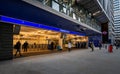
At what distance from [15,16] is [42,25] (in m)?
4.65

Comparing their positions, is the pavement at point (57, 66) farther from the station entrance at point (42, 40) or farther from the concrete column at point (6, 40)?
the station entrance at point (42, 40)

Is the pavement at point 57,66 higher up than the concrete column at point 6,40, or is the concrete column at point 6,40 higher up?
the concrete column at point 6,40

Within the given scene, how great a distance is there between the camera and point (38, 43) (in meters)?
24.8

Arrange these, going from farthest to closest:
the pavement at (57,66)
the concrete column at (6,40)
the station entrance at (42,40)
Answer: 1. the station entrance at (42,40)
2. the concrete column at (6,40)
3. the pavement at (57,66)

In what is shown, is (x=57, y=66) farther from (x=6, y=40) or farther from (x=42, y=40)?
(x=42, y=40)

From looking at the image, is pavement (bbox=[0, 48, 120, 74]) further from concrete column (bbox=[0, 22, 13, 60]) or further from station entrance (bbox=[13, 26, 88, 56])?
station entrance (bbox=[13, 26, 88, 56])

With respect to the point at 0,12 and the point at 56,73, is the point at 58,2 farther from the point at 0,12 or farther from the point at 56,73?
the point at 56,73

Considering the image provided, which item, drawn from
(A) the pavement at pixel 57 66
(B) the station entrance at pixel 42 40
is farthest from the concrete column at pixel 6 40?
(B) the station entrance at pixel 42 40

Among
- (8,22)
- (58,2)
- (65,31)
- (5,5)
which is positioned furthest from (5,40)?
(65,31)

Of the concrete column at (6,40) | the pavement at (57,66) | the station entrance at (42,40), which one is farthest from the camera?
the station entrance at (42,40)

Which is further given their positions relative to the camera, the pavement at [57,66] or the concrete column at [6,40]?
the concrete column at [6,40]

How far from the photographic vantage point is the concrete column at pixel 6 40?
1382cm

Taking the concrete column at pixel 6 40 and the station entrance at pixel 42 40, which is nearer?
the concrete column at pixel 6 40

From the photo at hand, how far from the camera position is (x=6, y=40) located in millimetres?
14281
